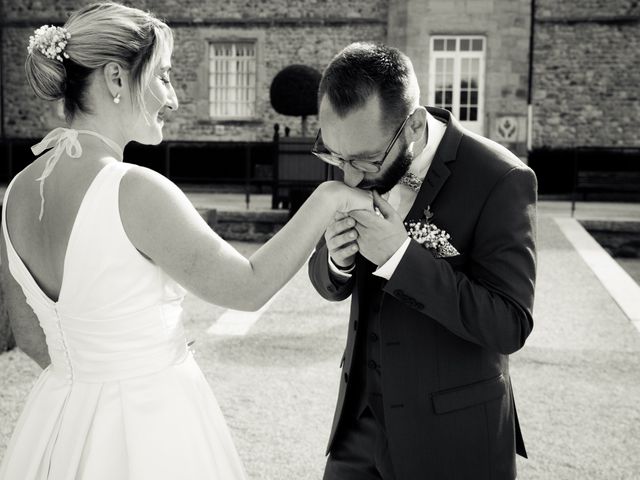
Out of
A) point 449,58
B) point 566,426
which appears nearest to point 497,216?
point 566,426

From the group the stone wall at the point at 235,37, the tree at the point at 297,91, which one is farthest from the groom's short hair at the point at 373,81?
the stone wall at the point at 235,37

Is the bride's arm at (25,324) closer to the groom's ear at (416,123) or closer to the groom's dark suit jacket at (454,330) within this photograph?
the groom's dark suit jacket at (454,330)

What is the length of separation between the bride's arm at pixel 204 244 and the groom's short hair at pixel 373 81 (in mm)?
295

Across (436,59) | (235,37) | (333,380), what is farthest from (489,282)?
(235,37)

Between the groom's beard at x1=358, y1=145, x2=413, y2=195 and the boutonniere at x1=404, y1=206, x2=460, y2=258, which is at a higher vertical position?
the groom's beard at x1=358, y1=145, x2=413, y2=195

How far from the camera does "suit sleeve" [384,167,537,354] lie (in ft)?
6.31

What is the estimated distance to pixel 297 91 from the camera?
1544cm

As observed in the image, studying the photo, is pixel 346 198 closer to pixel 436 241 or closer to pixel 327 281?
pixel 436 241

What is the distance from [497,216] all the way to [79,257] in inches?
40.1

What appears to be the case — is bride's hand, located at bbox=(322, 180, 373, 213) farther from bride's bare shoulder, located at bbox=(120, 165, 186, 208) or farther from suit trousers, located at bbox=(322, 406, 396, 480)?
suit trousers, located at bbox=(322, 406, 396, 480)

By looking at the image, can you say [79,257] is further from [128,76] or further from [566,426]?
[566,426]

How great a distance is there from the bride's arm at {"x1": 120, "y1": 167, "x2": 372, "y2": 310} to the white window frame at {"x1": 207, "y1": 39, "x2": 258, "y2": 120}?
62.7 feet

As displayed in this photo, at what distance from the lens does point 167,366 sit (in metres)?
2.10

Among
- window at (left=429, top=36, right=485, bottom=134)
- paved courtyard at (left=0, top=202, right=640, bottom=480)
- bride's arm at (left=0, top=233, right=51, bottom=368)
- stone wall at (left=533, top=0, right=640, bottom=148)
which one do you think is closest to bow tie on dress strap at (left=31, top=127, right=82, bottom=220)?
bride's arm at (left=0, top=233, right=51, bottom=368)
